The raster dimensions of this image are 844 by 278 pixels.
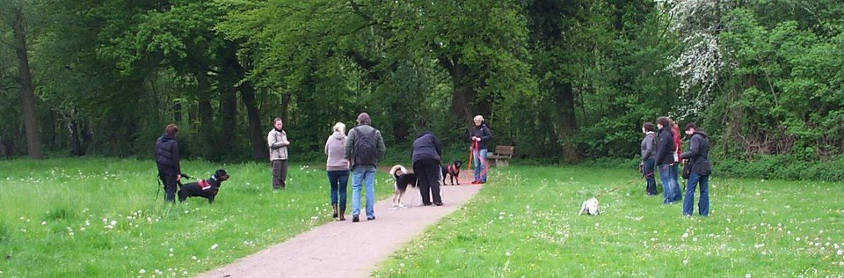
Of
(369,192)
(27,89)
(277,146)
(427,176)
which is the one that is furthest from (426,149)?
(27,89)

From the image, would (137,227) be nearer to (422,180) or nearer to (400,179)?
(400,179)

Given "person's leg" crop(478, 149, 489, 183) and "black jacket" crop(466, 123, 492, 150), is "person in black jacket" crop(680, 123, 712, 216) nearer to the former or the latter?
"black jacket" crop(466, 123, 492, 150)

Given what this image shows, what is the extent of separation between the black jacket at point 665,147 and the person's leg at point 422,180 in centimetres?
460

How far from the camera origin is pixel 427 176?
15.6 metres

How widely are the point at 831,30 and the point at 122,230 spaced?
21.3 metres

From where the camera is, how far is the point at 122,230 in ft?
38.4

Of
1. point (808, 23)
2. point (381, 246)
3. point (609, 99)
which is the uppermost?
point (808, 23)

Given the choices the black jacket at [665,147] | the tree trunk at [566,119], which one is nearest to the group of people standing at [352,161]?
the black jacket at [665,147]

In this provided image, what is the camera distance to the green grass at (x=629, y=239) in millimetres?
8414

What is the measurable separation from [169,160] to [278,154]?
3.92m

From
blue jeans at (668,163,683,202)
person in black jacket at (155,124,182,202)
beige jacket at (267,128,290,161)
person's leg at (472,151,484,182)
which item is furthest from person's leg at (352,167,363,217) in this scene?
person's leg at (472,151,484,182)

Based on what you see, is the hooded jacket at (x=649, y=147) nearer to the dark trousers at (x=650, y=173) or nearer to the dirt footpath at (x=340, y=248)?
the dark trousers at (x=650, y=173)

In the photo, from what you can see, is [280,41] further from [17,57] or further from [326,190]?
[17,57]

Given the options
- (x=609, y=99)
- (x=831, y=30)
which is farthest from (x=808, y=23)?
(x=609, y=99)
